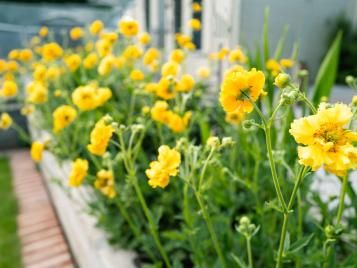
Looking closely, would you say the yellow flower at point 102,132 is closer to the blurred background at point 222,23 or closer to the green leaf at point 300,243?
the green leaf at point 300,243

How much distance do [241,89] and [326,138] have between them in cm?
11

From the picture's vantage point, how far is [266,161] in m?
0.98

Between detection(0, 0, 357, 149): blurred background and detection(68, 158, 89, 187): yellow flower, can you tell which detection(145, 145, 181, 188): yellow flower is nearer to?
detection(68, 158, 89, 187): yellow flower

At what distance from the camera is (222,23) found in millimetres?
3480

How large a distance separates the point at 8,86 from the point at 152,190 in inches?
31.6

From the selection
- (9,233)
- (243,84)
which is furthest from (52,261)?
(243,84)

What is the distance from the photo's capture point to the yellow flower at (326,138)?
0.34 meters

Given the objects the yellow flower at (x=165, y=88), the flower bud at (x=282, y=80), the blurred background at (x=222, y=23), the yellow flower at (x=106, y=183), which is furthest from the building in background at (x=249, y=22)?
the flower bud at (x=282, y=80)

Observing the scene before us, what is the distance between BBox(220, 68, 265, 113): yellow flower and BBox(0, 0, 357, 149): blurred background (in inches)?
111

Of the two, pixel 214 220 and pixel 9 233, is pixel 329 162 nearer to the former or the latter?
pixel 214 220

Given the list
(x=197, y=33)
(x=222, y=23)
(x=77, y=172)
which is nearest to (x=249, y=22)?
(x=222, y=23)

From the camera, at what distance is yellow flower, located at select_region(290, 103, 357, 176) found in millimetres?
339

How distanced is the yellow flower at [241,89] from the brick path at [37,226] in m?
1.22

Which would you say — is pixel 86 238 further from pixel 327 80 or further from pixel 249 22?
pixel 249 22
